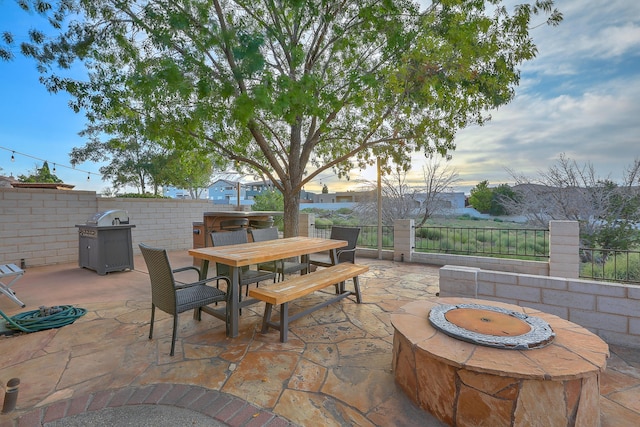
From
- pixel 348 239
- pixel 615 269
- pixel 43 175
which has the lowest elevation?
pixel 615 269

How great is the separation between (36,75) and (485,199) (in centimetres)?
1337

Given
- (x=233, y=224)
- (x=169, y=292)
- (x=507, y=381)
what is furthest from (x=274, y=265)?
(x=507, y=381)

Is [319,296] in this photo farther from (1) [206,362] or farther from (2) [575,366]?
(2) [575,366]

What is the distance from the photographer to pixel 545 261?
17.9ft

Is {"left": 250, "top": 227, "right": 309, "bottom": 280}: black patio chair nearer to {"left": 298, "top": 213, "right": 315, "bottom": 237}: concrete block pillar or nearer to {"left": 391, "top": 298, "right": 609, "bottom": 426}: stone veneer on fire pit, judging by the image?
{"left": 391, "top": 298, "right": 609, "bottom": 426}: stone veneer on fire pit

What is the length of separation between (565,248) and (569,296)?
2755 millimetres

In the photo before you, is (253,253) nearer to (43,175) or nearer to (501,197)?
(501,197)

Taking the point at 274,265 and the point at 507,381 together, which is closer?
the point at 507,381

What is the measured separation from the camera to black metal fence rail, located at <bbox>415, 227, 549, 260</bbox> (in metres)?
5.84

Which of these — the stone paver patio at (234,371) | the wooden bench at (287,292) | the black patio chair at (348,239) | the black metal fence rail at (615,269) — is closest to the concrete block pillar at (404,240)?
the black patio chair at (348,239)

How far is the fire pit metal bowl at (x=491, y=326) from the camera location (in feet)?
5.66

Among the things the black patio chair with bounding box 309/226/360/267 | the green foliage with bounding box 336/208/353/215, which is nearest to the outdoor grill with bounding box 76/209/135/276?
the black patio chair with bounding box 309/226/360/267

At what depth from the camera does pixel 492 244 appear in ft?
23.2

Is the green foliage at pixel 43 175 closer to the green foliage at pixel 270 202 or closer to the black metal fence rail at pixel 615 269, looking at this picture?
the green foliage at pixel 270 202
